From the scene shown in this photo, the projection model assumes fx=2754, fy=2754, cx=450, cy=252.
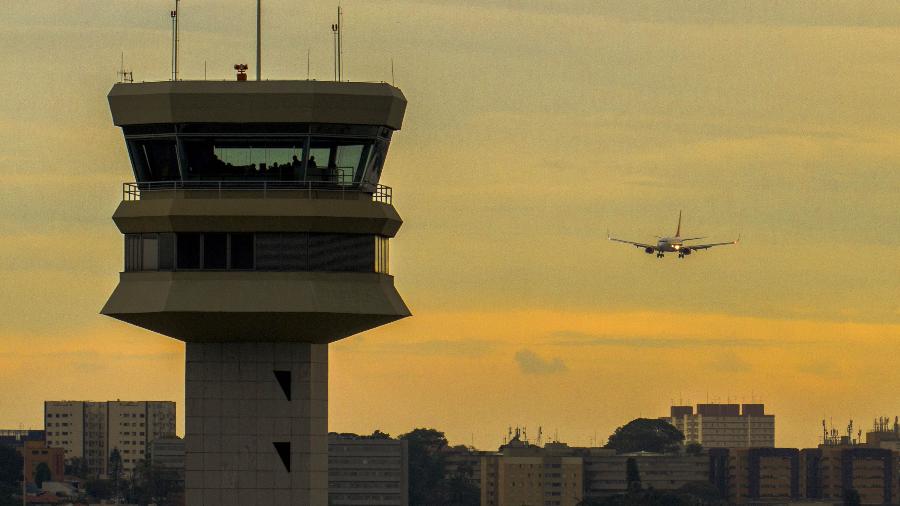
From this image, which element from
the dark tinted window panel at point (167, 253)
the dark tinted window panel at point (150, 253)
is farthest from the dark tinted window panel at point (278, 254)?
the dark tinted window panel at point (150, 253)

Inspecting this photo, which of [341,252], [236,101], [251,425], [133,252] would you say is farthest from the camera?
[251,425]

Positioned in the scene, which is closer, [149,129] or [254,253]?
[254,253]

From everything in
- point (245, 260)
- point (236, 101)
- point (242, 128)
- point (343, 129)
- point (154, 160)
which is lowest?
point (245, 260)

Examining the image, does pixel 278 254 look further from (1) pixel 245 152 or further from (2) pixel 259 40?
(2) pixel 259 40

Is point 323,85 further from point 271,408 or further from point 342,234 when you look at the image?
point 271,408

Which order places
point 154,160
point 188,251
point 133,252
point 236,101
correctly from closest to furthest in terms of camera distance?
point 236,101 < point 188,251 < point 133,252 < point 154,160

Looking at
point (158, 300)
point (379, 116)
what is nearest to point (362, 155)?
point (379, 116)

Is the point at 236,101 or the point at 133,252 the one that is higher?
the point at 236,101

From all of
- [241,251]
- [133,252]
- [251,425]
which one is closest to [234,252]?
[241,251]
